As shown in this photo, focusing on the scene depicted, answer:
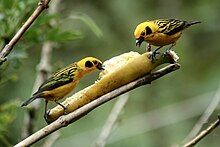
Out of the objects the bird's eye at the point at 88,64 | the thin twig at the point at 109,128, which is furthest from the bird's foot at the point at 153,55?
the thin twig at the point at 109,128

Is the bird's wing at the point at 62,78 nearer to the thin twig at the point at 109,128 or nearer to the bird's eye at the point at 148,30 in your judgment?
the bird's eye at the point at 148,30

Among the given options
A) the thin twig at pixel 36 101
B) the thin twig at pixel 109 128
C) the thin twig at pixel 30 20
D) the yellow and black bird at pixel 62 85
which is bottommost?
the thin twig at pixel 109 128

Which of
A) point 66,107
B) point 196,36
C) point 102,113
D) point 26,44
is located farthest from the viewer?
point 196,36

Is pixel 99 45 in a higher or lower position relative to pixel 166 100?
higher

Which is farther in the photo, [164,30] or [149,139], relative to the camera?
[149,139]

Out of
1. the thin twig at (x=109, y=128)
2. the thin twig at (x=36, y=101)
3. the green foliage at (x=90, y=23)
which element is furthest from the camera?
the green foliage at (x=90, y=23)

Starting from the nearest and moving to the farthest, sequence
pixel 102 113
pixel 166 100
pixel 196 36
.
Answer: pixel 102 113 → pixel 166 100 → pixel 196 36

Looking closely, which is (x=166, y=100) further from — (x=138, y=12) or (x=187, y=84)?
(x=138, y=12)

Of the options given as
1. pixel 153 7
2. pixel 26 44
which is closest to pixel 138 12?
pixel 153 7
